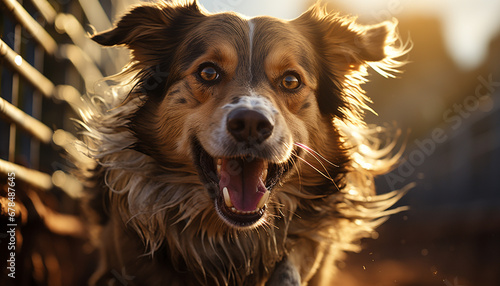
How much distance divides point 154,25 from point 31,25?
2.84ft

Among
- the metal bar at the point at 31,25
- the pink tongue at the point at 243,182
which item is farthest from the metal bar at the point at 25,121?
the pink tongue at the point at 243,182

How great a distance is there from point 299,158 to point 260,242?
59 cm

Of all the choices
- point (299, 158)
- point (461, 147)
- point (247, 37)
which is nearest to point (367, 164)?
point (299, 158)

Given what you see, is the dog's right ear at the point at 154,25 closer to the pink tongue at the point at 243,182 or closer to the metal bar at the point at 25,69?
the metal bar at the point at 25,69

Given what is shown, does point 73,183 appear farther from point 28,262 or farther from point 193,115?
point 193,115

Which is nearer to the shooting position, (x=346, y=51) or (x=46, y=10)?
(x=346, y=51)

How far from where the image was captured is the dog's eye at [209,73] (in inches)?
112

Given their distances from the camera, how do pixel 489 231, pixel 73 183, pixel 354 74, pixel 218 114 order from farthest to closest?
1. pixel 489 231
2. pixel 73 183
3. pixel 354 74
4. pixel 218 114

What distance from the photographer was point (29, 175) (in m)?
3.32

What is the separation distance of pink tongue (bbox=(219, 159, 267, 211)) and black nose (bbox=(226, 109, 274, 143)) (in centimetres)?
23

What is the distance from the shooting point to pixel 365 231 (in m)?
3.58

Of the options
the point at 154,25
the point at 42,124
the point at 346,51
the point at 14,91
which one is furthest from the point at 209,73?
the point at 42,124

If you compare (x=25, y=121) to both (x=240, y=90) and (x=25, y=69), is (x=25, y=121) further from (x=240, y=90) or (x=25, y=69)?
(x=240, y=90)

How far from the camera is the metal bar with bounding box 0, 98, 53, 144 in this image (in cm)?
279
